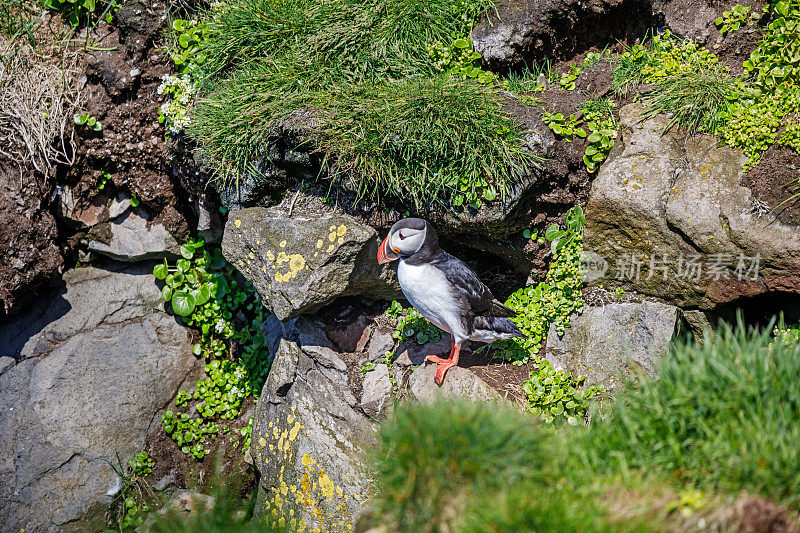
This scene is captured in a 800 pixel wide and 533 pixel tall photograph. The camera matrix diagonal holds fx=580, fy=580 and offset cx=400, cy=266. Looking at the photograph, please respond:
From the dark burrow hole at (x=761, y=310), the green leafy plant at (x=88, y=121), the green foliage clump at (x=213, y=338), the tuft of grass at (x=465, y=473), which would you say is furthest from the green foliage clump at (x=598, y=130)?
the green leafy plant at (x=88, y=121)

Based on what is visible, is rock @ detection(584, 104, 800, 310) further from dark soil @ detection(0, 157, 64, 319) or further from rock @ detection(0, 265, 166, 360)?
dark soil @ detection(0, 157, 64, 319)

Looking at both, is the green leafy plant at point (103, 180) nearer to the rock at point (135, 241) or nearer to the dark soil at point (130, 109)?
the dark soil at point (130, 109)

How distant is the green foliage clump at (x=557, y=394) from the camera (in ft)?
14.4

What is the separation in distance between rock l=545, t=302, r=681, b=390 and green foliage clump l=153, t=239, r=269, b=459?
3.04 meters

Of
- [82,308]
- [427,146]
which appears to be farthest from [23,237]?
[427,146]

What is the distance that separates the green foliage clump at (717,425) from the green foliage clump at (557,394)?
141cm

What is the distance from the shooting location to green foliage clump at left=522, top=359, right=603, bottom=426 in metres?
4.40

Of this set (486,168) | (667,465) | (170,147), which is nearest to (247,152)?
(170,147)

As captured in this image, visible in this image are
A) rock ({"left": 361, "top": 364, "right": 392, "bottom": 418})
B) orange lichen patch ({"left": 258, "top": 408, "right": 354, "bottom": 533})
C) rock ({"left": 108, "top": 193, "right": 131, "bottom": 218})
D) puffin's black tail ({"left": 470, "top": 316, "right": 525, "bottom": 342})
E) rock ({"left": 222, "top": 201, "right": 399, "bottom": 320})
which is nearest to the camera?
puffin's black tail ({"left": 470, "top": 316, "right": 525, "bottom": 342})

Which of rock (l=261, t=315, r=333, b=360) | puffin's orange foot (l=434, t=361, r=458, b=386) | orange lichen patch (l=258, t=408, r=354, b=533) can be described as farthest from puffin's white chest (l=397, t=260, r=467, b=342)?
orange lichen patch (l=258, t=408, r=354, b=533)

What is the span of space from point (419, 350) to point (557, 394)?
1203mm

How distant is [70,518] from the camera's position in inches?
208

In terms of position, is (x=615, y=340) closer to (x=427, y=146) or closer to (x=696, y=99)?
(x=696, y=99)

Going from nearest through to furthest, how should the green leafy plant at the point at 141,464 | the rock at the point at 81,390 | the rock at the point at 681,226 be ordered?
the rock at the point at 681,226 < the rock at the point at 81,390 < the green leafy plant at the point at 141,464
